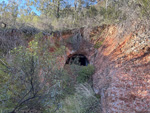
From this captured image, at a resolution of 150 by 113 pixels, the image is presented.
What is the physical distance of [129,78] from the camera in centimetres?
447

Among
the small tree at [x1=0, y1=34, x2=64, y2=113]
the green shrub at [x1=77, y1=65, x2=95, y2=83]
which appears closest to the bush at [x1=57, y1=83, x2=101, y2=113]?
the green shrub at [x1=77, y1=65, x2=95, y2=83]

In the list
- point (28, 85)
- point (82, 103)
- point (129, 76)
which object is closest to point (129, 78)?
point (129, 76)

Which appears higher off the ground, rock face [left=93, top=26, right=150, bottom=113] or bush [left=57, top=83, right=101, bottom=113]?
rock face [left=93, top=26, right=150, bottom=113]

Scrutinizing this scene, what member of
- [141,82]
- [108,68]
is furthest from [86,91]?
[141,82]

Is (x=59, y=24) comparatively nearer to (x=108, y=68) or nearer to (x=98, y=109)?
(x=108, y=68)

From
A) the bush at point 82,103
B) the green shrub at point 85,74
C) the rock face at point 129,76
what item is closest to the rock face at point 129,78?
the rock face at point 129,76

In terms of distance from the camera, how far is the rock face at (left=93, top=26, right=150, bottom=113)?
13.0ft

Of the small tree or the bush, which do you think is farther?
the bush

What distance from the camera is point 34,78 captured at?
369cm

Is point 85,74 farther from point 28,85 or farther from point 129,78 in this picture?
point 28,85

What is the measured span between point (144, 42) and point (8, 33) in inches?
342

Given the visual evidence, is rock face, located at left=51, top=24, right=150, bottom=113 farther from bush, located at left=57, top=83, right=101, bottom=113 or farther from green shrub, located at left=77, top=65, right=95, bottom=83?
green shrub, located at left=77, top=65, right=95, bottom=83

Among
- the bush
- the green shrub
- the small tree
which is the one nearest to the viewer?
the small tree

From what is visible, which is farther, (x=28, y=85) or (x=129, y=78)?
(x=129, y=78)
